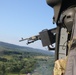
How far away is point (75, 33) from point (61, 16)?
5.23 ft

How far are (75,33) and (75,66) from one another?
391mm

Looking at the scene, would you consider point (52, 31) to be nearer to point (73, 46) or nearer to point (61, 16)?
point (61, 16)

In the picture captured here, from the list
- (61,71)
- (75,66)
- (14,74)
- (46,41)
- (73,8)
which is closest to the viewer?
(75,66)

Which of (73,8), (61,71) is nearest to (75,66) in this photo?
(61,71)

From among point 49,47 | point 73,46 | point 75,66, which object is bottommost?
point 75,66

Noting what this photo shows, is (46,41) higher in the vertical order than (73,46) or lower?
higher

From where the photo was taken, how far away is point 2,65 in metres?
99.2

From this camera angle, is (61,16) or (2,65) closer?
(61,16)

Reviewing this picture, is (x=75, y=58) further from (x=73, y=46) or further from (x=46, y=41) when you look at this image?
(x=46, y=41)

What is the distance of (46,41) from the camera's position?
5676 mm

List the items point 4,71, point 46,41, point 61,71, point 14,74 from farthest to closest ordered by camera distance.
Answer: point 4,71, point 14,74, point 46,41, point 61,71

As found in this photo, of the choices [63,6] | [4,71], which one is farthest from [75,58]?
[4,71]

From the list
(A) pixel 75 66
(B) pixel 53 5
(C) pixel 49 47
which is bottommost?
(A) pixel 75 66

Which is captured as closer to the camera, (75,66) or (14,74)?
(75,66)
